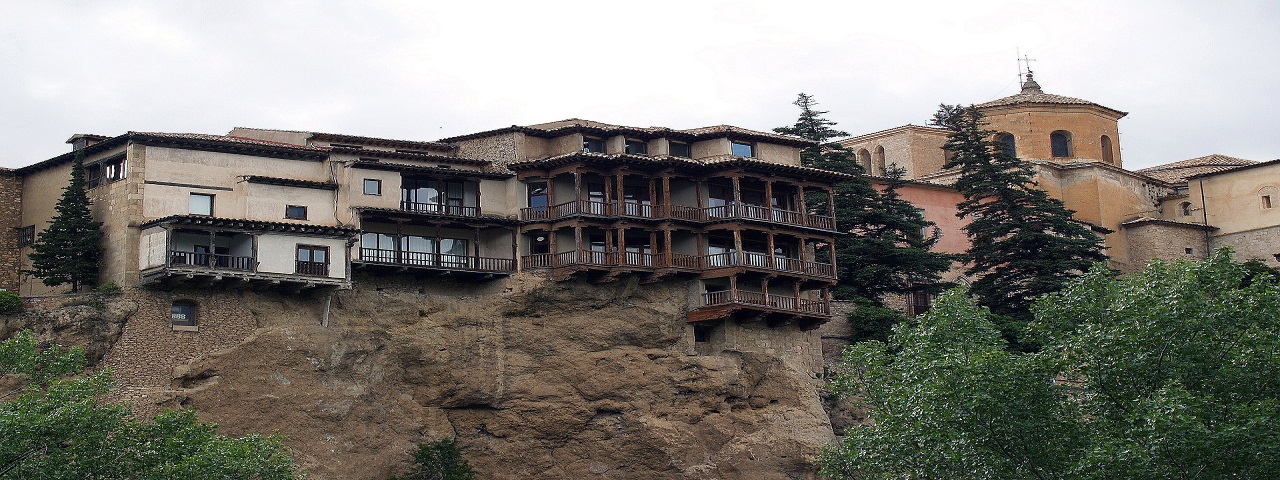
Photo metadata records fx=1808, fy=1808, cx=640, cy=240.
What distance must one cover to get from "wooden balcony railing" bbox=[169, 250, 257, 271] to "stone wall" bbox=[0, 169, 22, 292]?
7210 mm

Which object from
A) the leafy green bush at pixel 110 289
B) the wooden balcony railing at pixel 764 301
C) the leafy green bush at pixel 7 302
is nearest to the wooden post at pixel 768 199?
the wooden balcony railing at pixel 764 301

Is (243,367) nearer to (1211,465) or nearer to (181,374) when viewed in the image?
(181,374)

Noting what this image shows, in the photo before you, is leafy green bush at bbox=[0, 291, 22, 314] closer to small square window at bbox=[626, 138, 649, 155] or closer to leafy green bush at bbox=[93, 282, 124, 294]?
leafy green bush at bbox=[93, 282, 124, 294]

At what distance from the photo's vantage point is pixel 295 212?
58375 mm

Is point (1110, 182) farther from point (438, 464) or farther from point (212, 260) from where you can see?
point (212, 260)

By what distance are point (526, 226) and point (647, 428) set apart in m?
8.37

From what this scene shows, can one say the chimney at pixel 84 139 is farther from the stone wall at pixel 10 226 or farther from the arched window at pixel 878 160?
the arched window at pixel 878 160

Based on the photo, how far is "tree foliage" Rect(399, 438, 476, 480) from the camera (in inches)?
2244

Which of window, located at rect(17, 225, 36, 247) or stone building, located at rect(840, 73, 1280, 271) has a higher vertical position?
stone building, located at rect(840, 73, 1280, 271)

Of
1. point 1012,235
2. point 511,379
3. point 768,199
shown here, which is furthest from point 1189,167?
point 511,379

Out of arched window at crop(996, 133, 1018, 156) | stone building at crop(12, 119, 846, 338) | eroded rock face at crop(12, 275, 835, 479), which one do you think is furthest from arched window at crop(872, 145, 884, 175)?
eroded rock face at crop(12, 275, 835, 479)

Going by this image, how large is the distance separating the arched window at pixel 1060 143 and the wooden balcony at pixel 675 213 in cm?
2695

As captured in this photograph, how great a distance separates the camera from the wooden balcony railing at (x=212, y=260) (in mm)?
54781

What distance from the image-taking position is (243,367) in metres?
54.9
